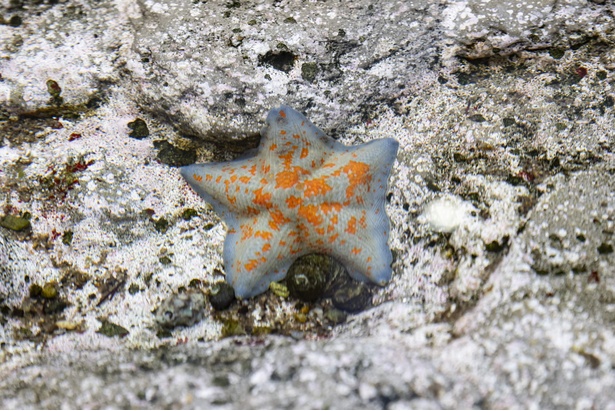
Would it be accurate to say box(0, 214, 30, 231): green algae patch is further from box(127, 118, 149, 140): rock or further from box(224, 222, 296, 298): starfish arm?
box(224, 222, 296, 298): starfish arm

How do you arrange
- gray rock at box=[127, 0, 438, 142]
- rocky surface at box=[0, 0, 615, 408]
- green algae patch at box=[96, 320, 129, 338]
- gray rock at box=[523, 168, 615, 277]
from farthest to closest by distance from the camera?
gray rock at box=[127, 0, 438, 142] → green algae patch at box=[96, 320, 129, 338] → gray rock at box=[523, 168, 615, 277] → rocky surface at box=[0, 0, 615, 408]

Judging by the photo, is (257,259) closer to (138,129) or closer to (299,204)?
(299,204)

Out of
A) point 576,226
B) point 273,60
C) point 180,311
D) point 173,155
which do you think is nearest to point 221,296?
point 180,311

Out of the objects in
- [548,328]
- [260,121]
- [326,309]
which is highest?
[260,121]

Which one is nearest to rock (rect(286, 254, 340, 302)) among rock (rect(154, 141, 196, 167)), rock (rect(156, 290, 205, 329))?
rock (rect(156, 290, 205, 329))

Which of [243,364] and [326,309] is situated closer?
[243,364]

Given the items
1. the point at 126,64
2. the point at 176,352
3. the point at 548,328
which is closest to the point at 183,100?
the point at 126,64

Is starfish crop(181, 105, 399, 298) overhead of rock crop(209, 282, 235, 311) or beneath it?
overhead

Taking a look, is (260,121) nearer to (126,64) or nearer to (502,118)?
(126,64)

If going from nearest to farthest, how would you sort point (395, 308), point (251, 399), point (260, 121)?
point (251, 399) < point (395, 308) < point (260, 121)
